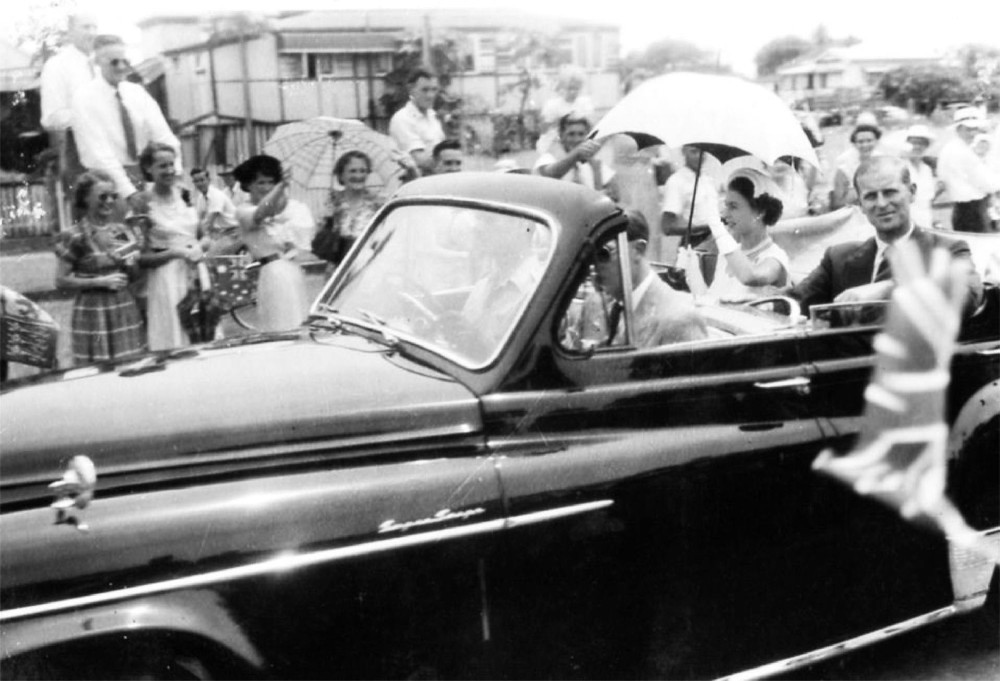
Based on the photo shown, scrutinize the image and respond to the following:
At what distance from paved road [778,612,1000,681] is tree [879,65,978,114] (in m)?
1.80

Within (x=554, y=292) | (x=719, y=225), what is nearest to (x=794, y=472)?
(x=554, y=292)

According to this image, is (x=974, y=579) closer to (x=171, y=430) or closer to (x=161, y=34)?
(x=171, y=430)

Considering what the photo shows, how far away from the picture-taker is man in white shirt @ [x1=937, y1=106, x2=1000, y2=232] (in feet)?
12.9

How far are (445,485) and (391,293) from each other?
766 mm

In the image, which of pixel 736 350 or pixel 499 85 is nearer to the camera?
pixel 736 350

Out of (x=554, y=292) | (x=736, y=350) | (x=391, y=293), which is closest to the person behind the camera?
(x=554, y=292)

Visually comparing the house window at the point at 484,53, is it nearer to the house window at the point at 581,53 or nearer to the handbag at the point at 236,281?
the house window at the point at 581,53

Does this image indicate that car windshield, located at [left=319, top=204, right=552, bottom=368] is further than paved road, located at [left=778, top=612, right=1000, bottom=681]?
No

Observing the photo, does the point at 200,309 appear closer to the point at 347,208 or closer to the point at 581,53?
the point at 347,208

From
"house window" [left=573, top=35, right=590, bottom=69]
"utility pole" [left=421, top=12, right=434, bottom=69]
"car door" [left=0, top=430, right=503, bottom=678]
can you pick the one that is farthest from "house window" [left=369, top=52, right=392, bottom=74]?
"car door" [left=0, top=430, right=503, bottom=678]

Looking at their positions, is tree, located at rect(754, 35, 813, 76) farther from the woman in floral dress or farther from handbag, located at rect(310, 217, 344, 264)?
the woman in floral dress

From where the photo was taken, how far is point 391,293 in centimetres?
290

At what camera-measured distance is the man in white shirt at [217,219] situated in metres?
4.77

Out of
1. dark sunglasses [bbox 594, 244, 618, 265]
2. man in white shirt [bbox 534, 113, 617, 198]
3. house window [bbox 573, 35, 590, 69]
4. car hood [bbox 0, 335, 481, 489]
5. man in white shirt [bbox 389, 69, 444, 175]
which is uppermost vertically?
house window [bbox 573, 35, 590, 69]
